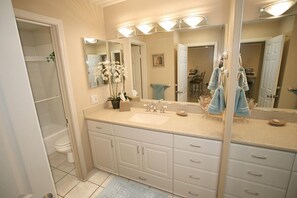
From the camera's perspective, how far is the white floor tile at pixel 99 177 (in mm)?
2020

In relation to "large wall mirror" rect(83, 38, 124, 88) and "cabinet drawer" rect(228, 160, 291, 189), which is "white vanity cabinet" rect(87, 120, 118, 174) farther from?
"cabinet drawer" rect(228, 160, 291, 189)

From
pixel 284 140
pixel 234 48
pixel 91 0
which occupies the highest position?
pixel 91 0

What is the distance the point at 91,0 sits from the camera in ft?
6.40

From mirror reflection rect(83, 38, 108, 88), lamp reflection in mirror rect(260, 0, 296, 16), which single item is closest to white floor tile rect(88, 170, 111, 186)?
mirror reflection rect(83, 38, 108, 88)

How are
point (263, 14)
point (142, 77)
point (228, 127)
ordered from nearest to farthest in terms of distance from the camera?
1. point (228, 127)
2. point (263, 14)
3. point (142, 77)

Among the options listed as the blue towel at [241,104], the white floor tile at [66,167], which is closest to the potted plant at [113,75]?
the white floor tile at [66,167]

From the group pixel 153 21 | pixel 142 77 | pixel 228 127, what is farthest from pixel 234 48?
pixel 142 77

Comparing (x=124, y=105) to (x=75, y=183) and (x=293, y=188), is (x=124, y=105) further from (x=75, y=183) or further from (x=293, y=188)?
(x=293, y=188)

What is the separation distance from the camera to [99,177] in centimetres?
209

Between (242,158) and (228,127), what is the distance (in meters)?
0.35

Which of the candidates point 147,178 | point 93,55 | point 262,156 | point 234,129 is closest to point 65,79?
point 93,55

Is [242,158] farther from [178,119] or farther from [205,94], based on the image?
[205,94]

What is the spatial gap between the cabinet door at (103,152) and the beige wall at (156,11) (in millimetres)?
1514

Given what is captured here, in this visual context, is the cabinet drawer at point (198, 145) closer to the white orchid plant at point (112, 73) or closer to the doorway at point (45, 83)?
the white orchid plant at point (112, 73)
